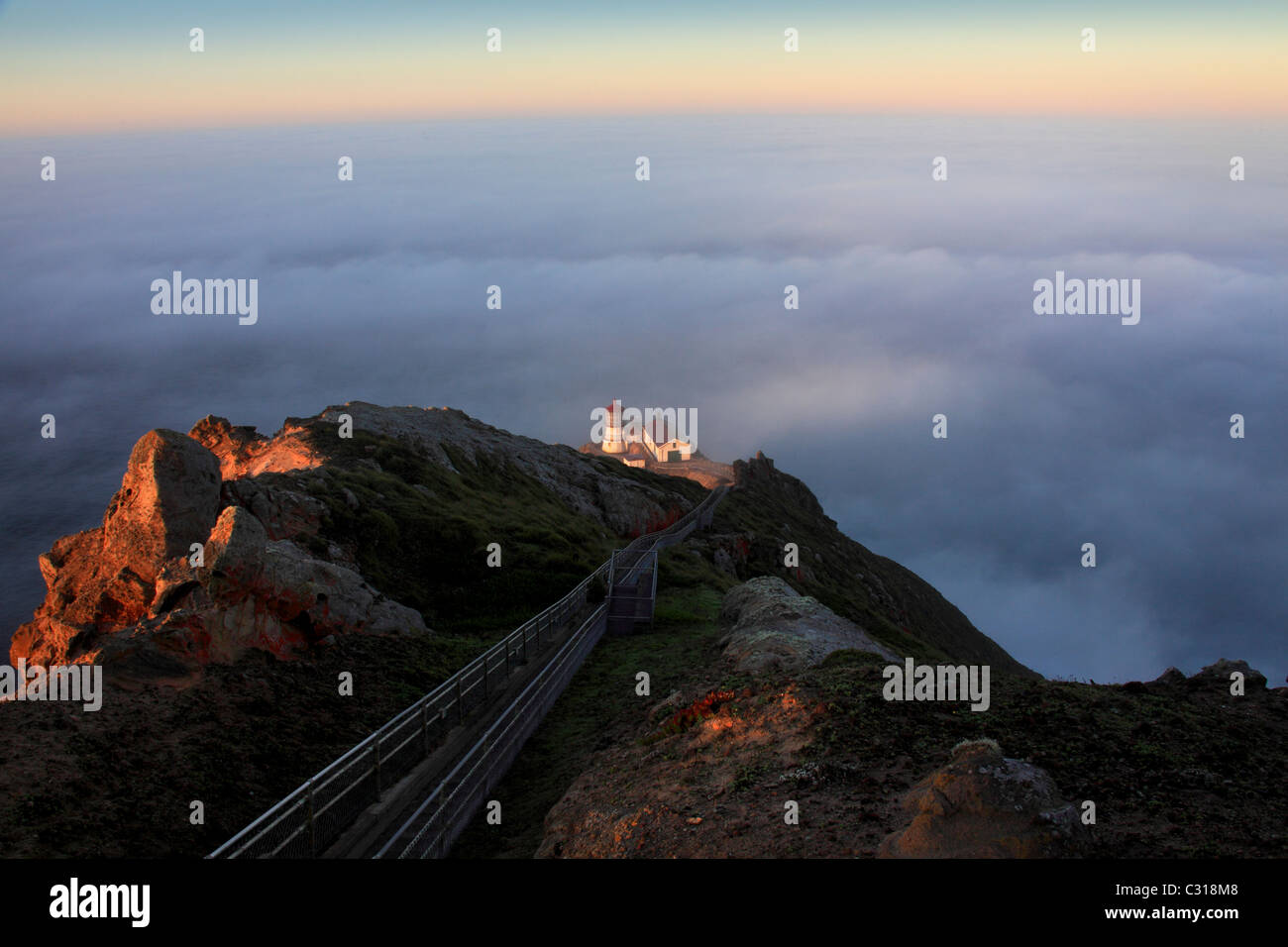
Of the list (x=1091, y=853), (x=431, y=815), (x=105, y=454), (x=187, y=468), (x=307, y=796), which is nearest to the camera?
(x=1091, y=853)

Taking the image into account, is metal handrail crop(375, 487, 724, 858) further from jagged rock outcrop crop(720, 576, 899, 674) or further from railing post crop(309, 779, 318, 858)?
jagged rock outcrop crop(720, 576, 899, 674)

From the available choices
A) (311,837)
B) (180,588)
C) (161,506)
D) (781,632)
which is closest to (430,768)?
(311,837)

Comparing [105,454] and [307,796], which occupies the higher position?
[105,454]

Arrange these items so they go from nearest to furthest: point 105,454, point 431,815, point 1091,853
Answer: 1. point 1091,853
2. point 431,815
3. point 105,454

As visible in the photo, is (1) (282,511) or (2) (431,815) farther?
(1) (282,511)
